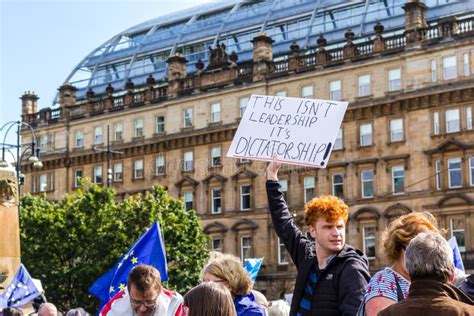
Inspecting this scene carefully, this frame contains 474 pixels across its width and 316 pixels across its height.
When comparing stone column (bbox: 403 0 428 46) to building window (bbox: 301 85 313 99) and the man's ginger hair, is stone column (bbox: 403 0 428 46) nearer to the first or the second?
building window (bbox: 301 85 313 99)

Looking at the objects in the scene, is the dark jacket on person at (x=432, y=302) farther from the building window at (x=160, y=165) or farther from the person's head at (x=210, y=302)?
the building window at (x=160, y=165)

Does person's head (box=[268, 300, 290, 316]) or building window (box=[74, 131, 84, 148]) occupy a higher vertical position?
building window (box=[74, 131, 84, 148])

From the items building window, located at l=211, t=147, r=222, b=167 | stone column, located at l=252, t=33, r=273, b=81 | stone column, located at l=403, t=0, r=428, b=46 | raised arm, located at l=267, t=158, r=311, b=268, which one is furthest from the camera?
building window, located at l=211, t=147, r=222, b=167

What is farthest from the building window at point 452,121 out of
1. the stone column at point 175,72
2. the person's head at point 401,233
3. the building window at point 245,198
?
the person's head at point 401,233

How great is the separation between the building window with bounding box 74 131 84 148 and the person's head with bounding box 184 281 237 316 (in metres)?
66.4

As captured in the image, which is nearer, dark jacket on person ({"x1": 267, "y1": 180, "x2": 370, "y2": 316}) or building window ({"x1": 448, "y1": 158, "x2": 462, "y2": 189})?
dark jacket on person ({"x1": 267, "y1": 180, "x2": 370, "y2": 316})

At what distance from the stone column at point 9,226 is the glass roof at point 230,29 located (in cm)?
4207

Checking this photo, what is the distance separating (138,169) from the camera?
68125 mm

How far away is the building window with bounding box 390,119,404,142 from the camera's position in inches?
2178

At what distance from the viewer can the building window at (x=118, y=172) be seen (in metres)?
69.3

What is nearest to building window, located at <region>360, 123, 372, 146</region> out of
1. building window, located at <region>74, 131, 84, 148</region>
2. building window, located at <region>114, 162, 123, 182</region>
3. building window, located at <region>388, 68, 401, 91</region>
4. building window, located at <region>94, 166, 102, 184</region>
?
building window, located at <region>388, 68, 401, 91</region>

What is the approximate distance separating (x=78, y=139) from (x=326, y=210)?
65420 mm

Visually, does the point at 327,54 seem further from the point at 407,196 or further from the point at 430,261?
the point at 430,261

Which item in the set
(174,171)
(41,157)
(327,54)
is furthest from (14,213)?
(41,157)
